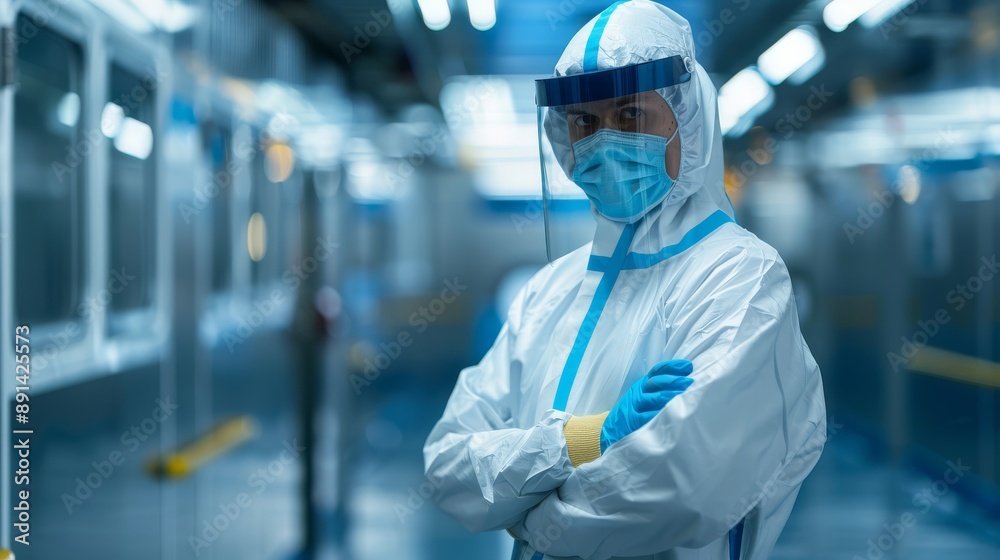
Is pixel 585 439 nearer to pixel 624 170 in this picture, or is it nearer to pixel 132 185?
pixel 624 170

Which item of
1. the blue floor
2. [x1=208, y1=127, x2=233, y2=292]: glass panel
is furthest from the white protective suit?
the blue floor

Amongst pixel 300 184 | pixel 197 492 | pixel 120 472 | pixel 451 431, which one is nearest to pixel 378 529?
pixel 197 492

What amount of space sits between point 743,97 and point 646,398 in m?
4.79

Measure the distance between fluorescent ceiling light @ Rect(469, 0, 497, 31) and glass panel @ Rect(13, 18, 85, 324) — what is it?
2.26m

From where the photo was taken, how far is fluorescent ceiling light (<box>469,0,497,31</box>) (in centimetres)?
429

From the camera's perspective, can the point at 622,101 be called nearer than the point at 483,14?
Yes

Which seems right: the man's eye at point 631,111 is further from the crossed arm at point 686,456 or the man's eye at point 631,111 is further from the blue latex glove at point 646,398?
the blue latex glove at point 646,398

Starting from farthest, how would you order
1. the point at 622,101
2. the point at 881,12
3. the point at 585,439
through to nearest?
the point at 881,12 → the point at 622,101 → the point at 585,439

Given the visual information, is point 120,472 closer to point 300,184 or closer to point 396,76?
point 300,184

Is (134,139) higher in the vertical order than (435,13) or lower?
lower

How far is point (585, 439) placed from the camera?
4.64 feet

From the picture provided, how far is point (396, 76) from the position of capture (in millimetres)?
6516

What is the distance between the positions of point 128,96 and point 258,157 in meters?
1.69

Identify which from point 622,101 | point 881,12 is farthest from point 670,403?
point 881,12
